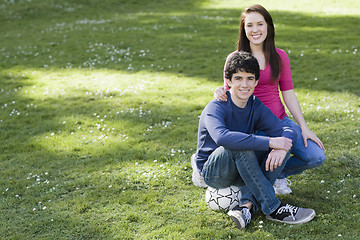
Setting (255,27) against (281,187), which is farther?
(281,187)

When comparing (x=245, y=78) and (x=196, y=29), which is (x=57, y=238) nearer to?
(x=245, y=78)

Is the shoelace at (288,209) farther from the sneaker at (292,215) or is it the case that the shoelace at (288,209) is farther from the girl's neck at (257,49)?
the girl's neck at (257,49)

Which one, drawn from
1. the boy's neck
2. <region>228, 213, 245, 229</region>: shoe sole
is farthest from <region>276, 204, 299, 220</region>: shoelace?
the boy's neck

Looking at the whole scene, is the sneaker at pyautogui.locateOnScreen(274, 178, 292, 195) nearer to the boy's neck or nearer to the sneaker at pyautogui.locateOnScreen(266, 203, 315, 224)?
the sneaker at pyautogui.locateOnScreen(266, 203, 315, 224)

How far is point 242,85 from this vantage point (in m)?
5.23

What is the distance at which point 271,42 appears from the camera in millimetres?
5840

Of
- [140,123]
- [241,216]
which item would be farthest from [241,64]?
[140,123]

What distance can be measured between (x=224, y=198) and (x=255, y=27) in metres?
2.38

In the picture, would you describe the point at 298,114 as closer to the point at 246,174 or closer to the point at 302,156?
the point at 302,156

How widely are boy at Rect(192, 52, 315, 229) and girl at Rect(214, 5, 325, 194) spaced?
0.30 metres

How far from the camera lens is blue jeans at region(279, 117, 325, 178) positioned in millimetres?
5367

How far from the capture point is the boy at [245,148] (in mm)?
4980

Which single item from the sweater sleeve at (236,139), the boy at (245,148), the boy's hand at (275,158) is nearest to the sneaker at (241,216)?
the boy at (245,148)

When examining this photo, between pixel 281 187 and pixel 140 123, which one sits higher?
pixel 281 187
